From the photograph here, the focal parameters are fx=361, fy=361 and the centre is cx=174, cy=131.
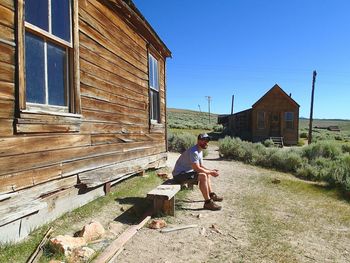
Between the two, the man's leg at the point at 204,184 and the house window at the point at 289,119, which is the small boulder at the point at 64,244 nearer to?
the man's leg at the point at 204,184

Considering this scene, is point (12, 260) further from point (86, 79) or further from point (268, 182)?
point (268, 182)

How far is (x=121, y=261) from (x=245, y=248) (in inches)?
61.7

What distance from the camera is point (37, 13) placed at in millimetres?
4379

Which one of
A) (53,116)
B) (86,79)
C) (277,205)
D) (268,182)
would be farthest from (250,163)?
(53,116)

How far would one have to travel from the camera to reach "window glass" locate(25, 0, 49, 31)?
4.22m

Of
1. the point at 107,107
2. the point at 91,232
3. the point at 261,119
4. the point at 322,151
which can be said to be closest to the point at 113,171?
the point at 107,107

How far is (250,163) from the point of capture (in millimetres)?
13672

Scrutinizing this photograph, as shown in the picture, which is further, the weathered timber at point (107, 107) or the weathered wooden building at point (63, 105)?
the weathered timber at point (107, 107)

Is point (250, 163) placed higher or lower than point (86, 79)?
lower

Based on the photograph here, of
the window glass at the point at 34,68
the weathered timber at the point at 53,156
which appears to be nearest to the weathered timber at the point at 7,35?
the window glass at the point at 34,68

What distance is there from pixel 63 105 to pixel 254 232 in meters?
3.23

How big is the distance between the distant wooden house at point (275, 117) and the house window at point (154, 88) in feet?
58.6

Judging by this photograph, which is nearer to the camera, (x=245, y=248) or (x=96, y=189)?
(x=245, y=248)

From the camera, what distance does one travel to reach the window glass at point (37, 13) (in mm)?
4224
